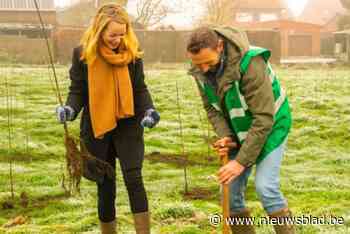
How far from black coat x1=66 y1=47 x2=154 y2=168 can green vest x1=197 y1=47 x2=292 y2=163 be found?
0.59 meters

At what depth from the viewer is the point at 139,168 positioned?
12.6 feet

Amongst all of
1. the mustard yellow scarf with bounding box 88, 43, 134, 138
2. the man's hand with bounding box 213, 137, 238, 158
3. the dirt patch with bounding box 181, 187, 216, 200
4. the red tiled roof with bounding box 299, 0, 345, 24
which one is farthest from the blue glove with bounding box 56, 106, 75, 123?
the red tiled roof with bounding box 299, 0, 345, 24

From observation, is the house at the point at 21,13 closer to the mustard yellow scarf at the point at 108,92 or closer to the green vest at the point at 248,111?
the mustard yellow scarf at the point at 108,92

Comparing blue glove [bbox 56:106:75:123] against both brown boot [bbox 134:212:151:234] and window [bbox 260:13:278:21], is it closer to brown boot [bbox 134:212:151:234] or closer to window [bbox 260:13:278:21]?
brown boot [bbox 134:212:151:234]

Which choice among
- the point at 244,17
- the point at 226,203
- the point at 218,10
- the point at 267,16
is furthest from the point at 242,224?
the point at 267,16

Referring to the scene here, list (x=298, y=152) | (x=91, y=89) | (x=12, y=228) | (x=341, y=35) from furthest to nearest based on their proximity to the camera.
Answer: (x=341, y=35) < (x=298, y=152) < (x=12, y=228) < (x=91, y=89)

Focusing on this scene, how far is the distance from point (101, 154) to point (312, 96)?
1025 centimetres

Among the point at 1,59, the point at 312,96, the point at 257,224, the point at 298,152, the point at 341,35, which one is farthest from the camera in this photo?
the point at 341,35

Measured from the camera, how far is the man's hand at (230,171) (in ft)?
10.9

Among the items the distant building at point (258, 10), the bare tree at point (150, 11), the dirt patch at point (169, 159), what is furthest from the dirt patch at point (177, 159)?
the distant building at point (258, 10)

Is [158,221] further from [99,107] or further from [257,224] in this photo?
[99,107]

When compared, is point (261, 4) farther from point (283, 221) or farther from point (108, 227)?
point (283, 221)

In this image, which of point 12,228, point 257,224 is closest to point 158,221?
point 257,224

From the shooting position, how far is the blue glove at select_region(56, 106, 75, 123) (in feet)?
12.5
